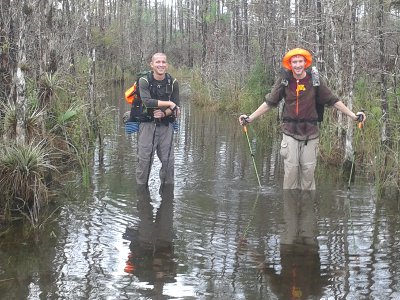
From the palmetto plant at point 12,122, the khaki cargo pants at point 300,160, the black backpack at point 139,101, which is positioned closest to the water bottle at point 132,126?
the black backpack at point 139,101

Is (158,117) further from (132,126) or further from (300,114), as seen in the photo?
(300,114)

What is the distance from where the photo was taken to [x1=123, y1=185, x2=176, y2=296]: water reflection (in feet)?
15.7

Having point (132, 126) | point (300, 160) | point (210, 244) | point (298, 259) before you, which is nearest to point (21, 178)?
point (132, 126)

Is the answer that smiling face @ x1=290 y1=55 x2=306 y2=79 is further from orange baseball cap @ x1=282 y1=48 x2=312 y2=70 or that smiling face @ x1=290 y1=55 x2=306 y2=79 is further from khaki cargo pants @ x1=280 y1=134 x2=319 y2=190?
khaki cargo pants @ x1=280 y1=134 x2=319 y2=190

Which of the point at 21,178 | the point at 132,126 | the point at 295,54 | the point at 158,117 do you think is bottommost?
the point at 21,178

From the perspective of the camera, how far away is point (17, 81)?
6.71m

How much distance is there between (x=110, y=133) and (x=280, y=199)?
6.63 meters

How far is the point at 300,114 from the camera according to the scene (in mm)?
7043

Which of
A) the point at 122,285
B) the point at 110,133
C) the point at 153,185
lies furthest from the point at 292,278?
the point at 110,133

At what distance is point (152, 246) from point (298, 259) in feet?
4.78

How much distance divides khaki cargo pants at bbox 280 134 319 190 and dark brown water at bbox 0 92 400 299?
0.67 feet

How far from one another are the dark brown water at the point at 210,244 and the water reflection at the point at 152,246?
0.01m

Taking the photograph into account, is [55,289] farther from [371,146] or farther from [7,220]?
[371,146]

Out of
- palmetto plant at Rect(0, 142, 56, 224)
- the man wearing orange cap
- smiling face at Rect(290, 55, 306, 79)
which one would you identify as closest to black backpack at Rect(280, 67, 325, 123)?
the man wearing orange cap
